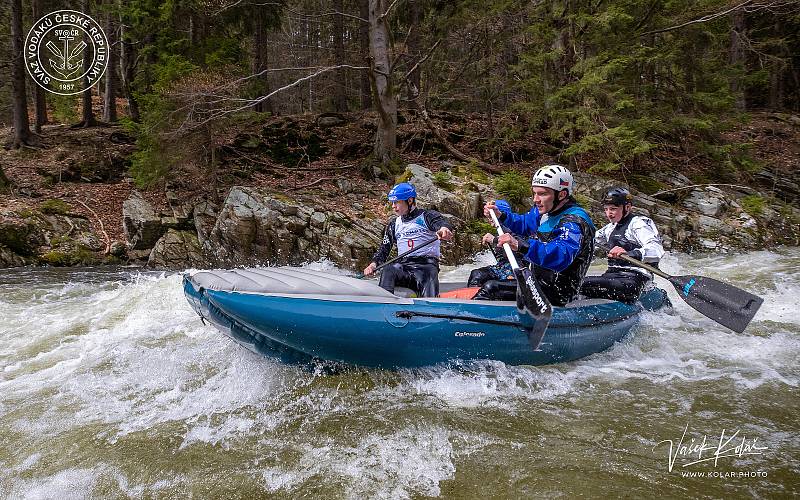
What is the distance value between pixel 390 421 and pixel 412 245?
2.30 meters

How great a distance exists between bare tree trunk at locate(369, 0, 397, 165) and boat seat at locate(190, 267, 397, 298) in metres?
8.16

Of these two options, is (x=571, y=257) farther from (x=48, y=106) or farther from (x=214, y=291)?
(x=48, y=106)

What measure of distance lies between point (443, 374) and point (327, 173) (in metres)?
9.36

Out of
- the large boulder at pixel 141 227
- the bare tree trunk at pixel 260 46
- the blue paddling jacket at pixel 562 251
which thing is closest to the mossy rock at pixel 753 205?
the blue paddling jacket at pixel 562 251

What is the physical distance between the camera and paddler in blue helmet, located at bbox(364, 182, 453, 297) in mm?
5051

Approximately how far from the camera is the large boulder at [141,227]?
10.4 meters

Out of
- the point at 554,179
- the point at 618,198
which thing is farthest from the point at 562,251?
the point at 618,198

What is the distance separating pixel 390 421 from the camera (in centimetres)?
349

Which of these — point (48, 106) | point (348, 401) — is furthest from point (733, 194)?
point (48, 106)

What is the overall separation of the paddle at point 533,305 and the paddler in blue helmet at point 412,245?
115cm

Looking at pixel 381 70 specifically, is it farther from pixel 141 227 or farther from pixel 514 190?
pixel 141 227

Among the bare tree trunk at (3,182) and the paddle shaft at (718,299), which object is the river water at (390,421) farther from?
the bare tree trunk at (3,182)

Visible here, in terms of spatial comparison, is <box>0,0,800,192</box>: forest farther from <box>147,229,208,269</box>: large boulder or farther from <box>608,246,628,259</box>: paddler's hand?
<box>608,246,628,259</box>: paddler's hand

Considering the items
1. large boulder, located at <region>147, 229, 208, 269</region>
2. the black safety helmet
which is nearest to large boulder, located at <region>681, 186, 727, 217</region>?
the black safety helmet
